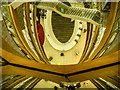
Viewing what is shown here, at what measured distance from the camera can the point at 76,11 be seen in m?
3.79

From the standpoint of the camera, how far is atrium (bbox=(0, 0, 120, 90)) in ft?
3.65

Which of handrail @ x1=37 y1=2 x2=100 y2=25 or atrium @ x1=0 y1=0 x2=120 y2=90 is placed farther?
handrail @ x1=37 y1=2 x2=100 y2=25

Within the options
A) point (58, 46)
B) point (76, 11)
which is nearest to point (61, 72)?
point (76, 11)

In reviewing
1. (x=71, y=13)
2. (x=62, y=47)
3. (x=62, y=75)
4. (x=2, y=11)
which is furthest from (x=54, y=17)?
(x=62, y=75)

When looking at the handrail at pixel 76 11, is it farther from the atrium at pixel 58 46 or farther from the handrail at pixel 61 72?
the handrail at pixel 61 72

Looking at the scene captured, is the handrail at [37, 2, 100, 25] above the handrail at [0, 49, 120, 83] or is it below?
above

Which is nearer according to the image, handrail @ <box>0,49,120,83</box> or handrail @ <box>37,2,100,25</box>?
handrail @ <box>0,49,120,83</box>

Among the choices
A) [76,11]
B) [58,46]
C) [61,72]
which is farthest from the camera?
[58,46]

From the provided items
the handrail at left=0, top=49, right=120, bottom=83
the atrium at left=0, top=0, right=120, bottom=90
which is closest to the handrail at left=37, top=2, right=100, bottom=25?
the atrium at left=0, top=0, right=120, bottom=90

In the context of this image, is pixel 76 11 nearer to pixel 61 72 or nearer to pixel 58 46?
pixel 58 46

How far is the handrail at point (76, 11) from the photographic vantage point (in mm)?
3336

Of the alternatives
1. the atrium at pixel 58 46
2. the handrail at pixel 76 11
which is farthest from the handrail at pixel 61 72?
the handrail at pixel 76 11

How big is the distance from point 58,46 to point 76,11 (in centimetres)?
165

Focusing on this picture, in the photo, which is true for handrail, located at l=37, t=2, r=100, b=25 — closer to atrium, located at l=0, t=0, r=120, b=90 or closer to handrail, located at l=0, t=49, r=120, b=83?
atrium, located at l=0, t=0, r=120, b=90
